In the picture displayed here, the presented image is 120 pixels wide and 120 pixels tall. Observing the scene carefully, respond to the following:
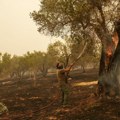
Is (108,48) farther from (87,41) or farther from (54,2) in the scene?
(54,2)

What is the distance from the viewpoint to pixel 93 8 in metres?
18.4

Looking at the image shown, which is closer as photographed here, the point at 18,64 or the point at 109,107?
the point at 109,107

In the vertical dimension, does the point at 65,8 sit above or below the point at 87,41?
above

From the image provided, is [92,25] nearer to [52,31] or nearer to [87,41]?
[87,41]

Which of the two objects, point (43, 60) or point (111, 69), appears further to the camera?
point (43, 60)

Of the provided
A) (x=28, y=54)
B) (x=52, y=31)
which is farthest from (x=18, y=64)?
(x=52, y=31)

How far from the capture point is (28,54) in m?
98.6

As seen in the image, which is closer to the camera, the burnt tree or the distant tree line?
the burnt tree

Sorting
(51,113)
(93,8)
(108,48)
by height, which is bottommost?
(51,113)

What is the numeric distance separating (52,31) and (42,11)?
5.51ft

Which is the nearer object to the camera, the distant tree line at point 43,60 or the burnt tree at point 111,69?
the burnt tree at point 111,69

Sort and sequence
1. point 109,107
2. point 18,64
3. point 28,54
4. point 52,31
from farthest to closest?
point 18,64 → point 28,54 → point 52,31 → point 109,107

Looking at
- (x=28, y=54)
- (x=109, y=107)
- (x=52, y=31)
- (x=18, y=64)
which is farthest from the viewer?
(x=18, y=64)

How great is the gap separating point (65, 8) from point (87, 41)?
3.06 meters
